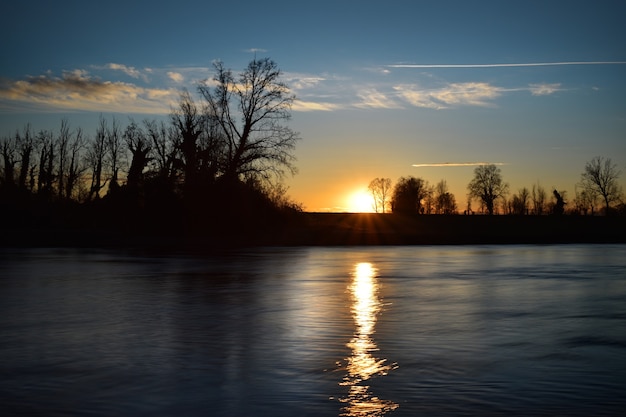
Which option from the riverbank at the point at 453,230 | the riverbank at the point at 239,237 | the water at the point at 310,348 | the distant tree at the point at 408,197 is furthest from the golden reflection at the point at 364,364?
the distant tree at the point at 408,197

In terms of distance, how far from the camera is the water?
22.6 feet

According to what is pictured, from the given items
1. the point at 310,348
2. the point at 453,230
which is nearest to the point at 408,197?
the point at 453,230

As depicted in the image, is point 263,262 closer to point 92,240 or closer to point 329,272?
point 329,272

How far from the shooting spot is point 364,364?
8.76 metres

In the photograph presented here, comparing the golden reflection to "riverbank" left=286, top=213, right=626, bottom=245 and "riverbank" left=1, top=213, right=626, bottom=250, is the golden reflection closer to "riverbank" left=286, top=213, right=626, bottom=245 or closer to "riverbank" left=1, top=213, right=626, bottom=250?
"riverbank" left=1, top=213, right=626, bottom=250

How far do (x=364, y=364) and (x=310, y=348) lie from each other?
1266 mm

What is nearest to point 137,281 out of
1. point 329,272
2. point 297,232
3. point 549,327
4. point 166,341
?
point 329,272

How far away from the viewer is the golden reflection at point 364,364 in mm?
6699

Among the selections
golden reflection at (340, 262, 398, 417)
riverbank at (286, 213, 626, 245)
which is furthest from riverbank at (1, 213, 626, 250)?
golden reflection at (340, 262, 398, 417)

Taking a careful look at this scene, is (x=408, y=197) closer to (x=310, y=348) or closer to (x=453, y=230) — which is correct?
(x=453, y=230)

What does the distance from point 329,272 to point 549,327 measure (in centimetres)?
1308

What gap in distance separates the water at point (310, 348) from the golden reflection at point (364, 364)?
3cm

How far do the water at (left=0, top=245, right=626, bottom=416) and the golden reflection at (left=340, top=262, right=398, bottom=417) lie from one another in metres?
0.03

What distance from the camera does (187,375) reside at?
8062mm
